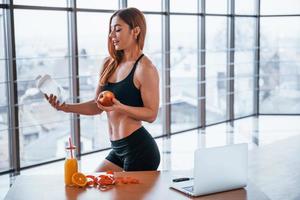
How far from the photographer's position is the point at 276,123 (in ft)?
26.9

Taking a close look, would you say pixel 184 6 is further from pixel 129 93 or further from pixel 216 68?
pixel 129 93

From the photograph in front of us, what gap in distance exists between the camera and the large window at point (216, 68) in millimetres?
8188

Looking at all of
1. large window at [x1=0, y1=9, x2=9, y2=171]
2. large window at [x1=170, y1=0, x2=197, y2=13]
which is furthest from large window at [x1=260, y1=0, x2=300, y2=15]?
large window at [x1=0, y1=9, x2=9, y2=171]

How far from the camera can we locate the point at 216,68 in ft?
27.5

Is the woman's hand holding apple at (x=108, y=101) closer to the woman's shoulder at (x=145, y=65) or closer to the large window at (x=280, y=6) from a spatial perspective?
the woman's shoulder at (x=145, y=65)

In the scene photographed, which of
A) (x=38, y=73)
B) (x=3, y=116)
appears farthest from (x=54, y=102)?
(x=38, y=73)

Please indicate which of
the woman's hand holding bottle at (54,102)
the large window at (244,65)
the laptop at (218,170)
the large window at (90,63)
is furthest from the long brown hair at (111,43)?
the large window at (244,65)

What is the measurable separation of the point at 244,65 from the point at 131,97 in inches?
264

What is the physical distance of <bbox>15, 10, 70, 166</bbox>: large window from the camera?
5.61 metres

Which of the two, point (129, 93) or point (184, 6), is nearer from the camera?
point (129, 93)

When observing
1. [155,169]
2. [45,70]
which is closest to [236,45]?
[45,70]

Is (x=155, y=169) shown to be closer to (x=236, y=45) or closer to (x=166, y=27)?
(x=166, y=27)

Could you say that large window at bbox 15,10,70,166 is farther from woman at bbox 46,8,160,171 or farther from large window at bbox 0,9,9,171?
woman at bbox 46,8,160,171

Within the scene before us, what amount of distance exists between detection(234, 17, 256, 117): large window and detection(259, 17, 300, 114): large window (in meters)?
0.20
